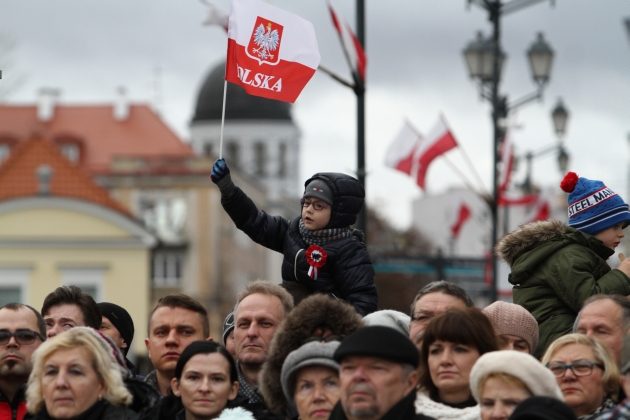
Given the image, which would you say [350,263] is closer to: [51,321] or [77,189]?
[51,321]

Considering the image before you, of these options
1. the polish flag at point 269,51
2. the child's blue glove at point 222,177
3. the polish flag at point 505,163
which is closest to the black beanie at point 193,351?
the child's blue glove at point 222,177

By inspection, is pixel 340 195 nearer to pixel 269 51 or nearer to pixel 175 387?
pixel 175 387

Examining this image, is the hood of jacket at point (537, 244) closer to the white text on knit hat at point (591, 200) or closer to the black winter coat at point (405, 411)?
the white text on knit hat at point (591, 200)

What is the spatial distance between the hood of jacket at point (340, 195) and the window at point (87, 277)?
77.1 meters

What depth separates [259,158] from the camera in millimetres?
179500

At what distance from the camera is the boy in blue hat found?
12719 millimetres

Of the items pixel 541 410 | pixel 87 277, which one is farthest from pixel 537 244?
pixel 87 277

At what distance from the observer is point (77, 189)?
9875cm

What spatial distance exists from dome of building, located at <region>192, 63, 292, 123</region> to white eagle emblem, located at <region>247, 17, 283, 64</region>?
14431 cm

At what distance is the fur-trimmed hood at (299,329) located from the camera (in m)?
11.1

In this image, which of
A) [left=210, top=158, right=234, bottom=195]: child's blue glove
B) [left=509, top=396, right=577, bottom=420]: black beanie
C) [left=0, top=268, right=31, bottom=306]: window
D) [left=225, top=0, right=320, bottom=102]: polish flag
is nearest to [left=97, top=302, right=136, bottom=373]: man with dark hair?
[left=210, top=158, right=234, bottom=195]: child's blue glove

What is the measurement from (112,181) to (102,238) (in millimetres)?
32605

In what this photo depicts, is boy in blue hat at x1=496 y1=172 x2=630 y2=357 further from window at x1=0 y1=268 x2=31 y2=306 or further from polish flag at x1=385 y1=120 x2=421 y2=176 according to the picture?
window at x1=0 y1=268 x2=31 y2=306

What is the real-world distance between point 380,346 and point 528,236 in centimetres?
357
